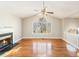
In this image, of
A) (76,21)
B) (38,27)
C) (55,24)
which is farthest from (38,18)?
(76,21)

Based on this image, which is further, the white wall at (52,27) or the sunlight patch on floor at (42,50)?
the white wall at (52,27)

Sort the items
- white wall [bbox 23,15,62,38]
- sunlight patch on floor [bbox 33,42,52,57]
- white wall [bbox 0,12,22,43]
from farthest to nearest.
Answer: white wall [bbox 23,15,62,38]
white wall [bbox 0,12,22,43]
sunlight patch on floor [bbox 33,42,52,57]

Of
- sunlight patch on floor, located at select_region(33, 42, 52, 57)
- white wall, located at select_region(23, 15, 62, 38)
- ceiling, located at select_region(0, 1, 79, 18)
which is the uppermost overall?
ceiling, located at select_region(0, 1, 79, 18)

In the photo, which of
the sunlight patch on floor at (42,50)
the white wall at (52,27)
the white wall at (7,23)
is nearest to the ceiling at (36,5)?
the white wall at (7,23)

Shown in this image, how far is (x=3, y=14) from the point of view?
7160 millimetres

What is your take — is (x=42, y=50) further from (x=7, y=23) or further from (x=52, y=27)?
(x=52, y=27)

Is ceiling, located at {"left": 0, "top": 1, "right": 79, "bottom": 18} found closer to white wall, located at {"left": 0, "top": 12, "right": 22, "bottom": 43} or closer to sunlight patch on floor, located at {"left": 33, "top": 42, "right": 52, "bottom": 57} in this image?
white wall, located at {"left": 0, "top": 12, "right": 22, "bottom": 43}

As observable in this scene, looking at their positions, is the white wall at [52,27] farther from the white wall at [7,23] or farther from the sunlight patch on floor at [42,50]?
the sunlight patch on floor at [42,50]

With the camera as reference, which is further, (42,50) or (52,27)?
(52,27)

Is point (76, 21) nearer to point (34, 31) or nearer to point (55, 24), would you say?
point (55, 24)

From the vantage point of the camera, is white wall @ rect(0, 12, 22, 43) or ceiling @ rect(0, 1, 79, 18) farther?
white wall @ rect(0, 12, 22, 43)

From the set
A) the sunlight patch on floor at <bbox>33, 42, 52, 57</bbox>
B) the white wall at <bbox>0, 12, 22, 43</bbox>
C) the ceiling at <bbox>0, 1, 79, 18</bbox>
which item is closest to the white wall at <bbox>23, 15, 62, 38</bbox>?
the white wall at <bbox>0, 12, 22, 43</bbox>

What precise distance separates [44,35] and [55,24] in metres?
1.48

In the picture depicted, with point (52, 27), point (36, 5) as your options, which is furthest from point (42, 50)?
point (52, 27)
